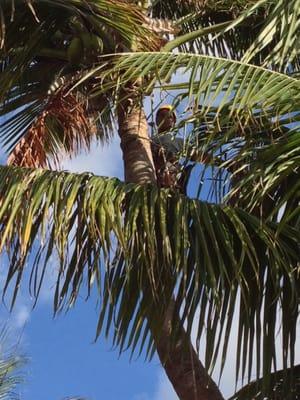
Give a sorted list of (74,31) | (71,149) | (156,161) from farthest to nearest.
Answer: (71,149), (156,161), (74,31)

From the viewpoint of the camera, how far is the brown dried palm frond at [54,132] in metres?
5.20

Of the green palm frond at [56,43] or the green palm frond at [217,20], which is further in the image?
the green palm frond at [217,20]

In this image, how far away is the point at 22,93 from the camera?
568 cm

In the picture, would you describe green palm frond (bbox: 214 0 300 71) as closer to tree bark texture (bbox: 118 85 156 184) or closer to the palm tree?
the palm tree

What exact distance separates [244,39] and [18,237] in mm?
3126

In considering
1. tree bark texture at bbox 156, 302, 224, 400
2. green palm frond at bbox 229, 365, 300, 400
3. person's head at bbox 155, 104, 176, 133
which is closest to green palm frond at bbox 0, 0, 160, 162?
person's head at bbox 155, 104, 176, 133

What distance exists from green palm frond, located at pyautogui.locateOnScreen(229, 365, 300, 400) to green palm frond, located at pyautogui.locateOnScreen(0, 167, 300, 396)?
19 cm

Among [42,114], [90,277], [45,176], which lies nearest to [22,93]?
[42,114]

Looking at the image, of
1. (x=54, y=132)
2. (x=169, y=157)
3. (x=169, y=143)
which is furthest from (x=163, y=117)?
(x=54, y=132)

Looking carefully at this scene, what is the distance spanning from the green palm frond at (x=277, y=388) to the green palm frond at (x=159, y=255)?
186mm

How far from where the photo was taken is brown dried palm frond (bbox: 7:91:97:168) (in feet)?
17.1

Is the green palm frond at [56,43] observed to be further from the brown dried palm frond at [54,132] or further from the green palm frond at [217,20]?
the green palm frond at [217,20]

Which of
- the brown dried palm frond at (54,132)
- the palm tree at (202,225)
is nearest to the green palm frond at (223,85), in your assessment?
the palm tree at (202,225)

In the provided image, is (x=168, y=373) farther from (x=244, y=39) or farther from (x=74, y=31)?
(x=244, y=39)
